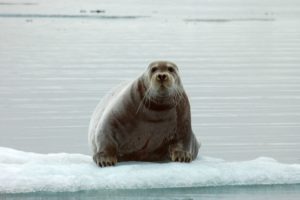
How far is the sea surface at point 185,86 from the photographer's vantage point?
8.84 m

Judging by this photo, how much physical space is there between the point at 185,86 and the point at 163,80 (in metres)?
6.17

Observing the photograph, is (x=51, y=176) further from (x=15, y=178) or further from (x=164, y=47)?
(x=164, y=47)

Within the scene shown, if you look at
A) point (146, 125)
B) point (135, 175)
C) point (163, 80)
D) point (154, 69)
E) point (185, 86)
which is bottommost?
point (135, 175)

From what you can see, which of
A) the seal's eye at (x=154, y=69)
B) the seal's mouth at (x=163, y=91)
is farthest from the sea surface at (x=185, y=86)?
the seal's eye at (x=154, y=69)

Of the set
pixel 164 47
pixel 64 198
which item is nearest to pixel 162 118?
pixel 64 198

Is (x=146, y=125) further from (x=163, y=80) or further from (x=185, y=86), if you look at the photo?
(x=185, y=86)

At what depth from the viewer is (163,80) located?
6.87m

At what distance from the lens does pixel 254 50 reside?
1988 centimetres

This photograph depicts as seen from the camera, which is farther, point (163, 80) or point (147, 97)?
point (147, 97)

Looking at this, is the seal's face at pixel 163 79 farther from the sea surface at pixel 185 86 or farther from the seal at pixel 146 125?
the sea surface at pixel 185 86

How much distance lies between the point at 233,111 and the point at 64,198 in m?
5.22

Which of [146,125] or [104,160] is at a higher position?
[146,125]

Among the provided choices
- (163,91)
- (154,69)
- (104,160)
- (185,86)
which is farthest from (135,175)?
(185,86)

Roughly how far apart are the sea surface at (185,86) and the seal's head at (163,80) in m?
0.90
